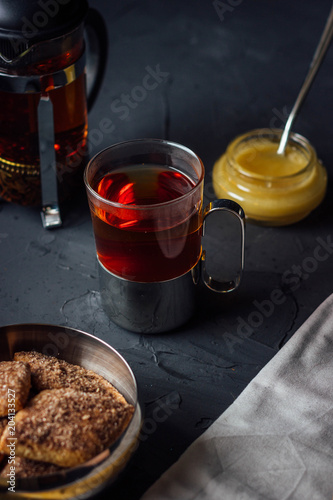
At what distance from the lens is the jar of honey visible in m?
0.99

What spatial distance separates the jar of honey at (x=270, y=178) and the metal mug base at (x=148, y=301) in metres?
→ 0.20

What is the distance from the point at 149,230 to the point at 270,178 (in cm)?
29

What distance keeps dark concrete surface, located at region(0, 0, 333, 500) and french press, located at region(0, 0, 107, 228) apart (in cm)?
6

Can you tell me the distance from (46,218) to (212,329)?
12.1 inches

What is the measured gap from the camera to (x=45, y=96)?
2.94 feet

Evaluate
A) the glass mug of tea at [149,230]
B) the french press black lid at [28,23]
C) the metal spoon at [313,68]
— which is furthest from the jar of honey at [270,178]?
the french press black lid at [28,23]

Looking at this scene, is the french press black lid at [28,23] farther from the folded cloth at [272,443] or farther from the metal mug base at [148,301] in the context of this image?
the folded cloth at [272,443]

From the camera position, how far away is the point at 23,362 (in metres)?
0.73

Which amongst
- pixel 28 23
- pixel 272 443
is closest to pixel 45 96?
pixel 28 23

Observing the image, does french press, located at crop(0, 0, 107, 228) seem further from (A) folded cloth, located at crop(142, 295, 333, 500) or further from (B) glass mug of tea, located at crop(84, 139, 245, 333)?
(A) folded cloth, located at crop(142, 295, 333, 500)

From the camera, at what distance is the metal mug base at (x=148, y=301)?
0.82 metres

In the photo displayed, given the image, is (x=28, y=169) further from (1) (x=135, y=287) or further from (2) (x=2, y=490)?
(2) (x=2, y=490)

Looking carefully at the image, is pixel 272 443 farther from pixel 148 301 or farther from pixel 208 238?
pixel 208 238

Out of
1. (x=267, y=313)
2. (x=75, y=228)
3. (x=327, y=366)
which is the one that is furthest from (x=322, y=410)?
(x=75, y=228)
